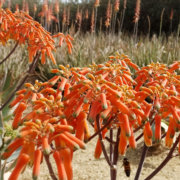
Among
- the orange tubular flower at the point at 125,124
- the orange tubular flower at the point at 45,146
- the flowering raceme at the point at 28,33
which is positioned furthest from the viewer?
the flowering raceme at the point at 28,33

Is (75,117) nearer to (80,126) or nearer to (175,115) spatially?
(80,126)

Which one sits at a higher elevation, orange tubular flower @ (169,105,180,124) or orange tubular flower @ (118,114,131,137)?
orange tubular flower @ (169,105,180,124)

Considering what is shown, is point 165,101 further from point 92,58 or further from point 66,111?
point 92,58

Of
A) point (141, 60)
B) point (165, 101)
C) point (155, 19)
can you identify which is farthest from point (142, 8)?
point (165, 101)

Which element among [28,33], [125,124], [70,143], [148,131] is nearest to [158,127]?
[148,131]

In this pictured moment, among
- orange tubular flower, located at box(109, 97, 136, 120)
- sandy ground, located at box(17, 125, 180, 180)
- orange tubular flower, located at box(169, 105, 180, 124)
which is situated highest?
orange tubular flower, located at box(109, 97, 136, 120)

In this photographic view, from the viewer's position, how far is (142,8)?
16.1m

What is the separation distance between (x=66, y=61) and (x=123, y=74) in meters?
4.23

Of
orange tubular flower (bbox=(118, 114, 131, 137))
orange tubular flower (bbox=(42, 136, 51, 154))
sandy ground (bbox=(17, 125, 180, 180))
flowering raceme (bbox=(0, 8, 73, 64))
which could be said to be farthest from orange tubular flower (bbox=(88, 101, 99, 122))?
sandy ground (bbox=(17, 125, 180, 180))

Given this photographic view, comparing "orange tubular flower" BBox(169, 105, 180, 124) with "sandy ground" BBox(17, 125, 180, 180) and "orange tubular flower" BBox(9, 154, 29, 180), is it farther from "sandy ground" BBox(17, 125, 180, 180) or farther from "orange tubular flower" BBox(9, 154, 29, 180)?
"sandy ground" BBox(17, 125, 180, 180)

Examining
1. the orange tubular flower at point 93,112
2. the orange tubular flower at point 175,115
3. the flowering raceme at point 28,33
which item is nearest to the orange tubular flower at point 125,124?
the orange tubular flower at point 93,112

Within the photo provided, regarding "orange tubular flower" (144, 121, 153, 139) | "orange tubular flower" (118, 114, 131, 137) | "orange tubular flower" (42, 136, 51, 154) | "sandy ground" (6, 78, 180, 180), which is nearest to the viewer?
"orange tubular flower" (42, 136, 51, 154)

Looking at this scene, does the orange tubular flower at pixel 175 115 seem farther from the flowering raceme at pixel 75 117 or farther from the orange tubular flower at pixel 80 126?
the orange tubular flower at pixel 80 126

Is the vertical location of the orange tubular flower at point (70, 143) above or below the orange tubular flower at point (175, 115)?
below
